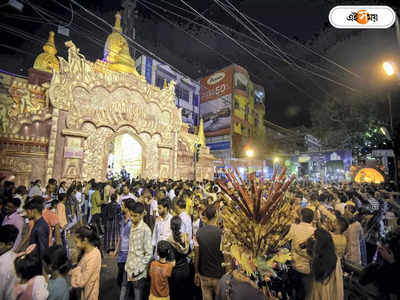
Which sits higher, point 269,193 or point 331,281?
point 269,193

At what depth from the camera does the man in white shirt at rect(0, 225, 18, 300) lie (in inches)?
90.4

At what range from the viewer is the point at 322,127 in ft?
72.8

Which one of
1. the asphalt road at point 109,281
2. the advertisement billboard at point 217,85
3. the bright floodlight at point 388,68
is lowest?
the asphalt road at point 109,281

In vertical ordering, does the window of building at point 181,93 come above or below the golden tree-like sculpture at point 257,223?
above

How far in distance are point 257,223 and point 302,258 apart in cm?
210

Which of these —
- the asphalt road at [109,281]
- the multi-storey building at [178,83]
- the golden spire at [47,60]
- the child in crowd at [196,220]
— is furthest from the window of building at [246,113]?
the asphalt road at [109,281]

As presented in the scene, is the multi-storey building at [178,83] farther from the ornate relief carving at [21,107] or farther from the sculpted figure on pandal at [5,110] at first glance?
the sculpted figure on pandal at [5,110]

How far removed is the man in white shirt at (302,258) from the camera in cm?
321

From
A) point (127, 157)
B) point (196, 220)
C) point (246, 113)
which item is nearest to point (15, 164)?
point (127, 157)

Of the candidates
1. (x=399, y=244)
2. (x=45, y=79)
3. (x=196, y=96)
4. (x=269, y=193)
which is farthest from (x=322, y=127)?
(x=45, y=79)

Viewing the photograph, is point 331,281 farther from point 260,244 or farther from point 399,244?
point 260,244

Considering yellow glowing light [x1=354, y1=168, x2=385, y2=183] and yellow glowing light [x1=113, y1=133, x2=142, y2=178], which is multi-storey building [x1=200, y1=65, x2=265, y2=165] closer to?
yellow glowing light [x1=113, y1=133, x2=142, y2=178]

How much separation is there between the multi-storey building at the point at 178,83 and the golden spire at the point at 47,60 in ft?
30.1

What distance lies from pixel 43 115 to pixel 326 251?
14521 millimetres
